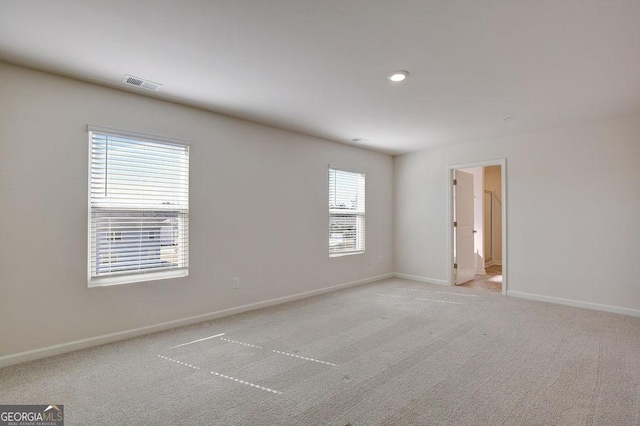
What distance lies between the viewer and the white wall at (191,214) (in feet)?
8.77

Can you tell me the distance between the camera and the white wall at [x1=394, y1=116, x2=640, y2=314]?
4.05 meters

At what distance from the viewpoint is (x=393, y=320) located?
3.77 meters

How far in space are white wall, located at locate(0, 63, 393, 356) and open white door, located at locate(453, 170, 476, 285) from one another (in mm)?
1902

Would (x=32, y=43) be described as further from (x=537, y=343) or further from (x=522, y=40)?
(x=537, y=343)

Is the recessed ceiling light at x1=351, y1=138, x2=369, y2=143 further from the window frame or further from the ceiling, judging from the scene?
the ceiling

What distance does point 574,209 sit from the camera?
4414 mm

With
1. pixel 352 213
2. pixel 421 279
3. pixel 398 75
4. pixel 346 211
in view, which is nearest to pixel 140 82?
pixel 398 75

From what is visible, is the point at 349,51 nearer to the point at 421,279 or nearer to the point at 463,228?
the point at 463,228

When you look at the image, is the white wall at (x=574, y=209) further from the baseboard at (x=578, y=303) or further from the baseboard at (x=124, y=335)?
the baseboard at (x=124, y=335)

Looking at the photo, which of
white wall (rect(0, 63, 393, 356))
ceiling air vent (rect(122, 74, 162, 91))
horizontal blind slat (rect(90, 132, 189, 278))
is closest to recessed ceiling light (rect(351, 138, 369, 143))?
white wall (rect(0, 63, 393, 356))

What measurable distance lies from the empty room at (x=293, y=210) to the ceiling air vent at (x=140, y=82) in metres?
0.08

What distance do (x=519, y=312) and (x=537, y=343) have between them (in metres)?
1.11

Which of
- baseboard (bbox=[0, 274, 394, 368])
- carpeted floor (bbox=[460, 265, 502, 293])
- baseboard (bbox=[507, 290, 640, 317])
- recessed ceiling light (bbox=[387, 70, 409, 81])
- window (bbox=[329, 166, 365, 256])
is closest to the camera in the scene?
baseboard (bbox=[0, 274, 394, 368])

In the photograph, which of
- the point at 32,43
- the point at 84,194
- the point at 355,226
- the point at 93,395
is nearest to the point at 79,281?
the point at 84,194
